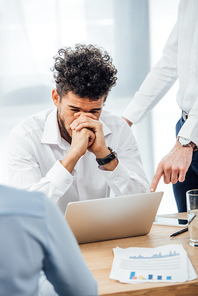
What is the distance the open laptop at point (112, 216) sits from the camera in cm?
114

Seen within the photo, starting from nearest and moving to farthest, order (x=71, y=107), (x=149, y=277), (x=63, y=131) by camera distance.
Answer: (x=149, y=277) → (x=71, y=107) → (x=63, y=131)

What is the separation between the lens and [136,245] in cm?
118

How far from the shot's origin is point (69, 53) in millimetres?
1777

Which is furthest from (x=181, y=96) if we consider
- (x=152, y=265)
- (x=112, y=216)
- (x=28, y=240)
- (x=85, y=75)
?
(x=28, y=240)

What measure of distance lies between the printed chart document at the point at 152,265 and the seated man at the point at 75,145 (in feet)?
1.66

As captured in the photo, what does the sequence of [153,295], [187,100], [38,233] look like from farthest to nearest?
[187,100], [153,295], [38,233]

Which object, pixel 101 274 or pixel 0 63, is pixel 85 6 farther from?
pixel 101 274

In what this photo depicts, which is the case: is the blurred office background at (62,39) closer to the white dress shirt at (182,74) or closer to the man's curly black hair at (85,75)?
the white dress shirt at (182,74)

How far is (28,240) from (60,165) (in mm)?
920

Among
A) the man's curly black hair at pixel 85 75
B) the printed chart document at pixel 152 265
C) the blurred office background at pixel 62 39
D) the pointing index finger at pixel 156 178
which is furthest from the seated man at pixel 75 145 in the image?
the blurred office background at pixel 62 39

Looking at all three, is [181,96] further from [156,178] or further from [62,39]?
[62,39]

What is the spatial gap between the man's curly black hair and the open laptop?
2.11ft

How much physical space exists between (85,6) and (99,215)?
213cm

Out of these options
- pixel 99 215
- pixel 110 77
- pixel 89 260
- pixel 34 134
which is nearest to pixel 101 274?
pixel 89 260
